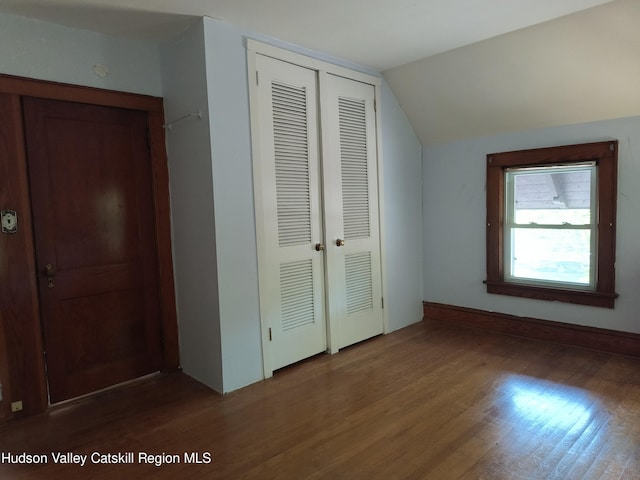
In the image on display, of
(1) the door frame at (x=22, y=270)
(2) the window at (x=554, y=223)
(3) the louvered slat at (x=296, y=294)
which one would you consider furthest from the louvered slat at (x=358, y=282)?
(1) the door frame at (x=22, y=270)

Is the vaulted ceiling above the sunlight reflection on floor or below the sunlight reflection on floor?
above

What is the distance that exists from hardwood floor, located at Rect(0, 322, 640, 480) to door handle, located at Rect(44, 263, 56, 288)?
0.83 meters

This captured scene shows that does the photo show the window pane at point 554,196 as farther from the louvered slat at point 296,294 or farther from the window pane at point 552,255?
the louvered slat at point 296,294

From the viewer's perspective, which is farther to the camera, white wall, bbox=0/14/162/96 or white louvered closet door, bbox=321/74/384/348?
white louvered closet door, bbox=321/74/384/348

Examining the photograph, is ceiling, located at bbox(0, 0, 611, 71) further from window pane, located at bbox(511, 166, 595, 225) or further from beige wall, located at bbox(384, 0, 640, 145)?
window pane, located at bbox(511, 166, 595, 225)

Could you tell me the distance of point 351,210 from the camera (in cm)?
362

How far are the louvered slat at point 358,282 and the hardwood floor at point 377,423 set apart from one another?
20.9 inches

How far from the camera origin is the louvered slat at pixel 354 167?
11.6ft

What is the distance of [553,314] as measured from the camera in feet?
11.8

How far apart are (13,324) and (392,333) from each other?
304 cm

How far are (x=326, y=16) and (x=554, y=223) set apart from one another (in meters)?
2.60

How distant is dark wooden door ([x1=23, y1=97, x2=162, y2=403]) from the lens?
2.67 metres

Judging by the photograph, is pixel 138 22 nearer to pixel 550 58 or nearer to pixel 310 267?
pixel 310 267

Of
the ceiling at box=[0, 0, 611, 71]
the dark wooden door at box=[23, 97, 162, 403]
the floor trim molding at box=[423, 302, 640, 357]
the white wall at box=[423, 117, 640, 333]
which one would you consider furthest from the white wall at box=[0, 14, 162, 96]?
the floor trim molding at box=[423, 302, 640, 357]
